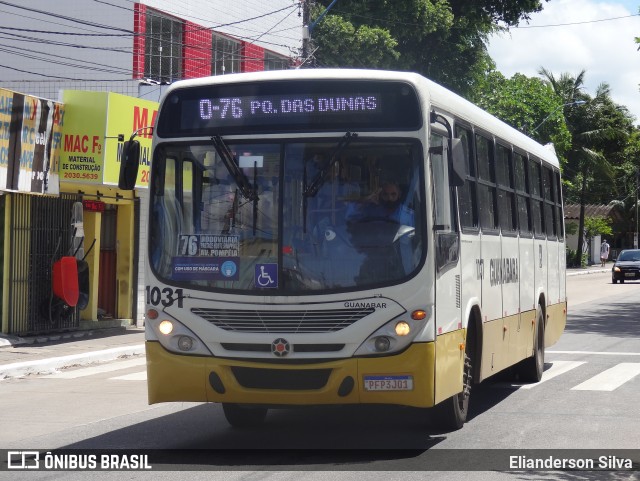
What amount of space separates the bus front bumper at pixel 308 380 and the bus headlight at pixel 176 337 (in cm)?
6

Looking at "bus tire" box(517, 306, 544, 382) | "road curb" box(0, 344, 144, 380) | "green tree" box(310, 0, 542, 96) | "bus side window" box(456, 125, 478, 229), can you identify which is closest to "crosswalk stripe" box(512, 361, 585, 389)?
"bus tire" box(517, 306, 544, 382)

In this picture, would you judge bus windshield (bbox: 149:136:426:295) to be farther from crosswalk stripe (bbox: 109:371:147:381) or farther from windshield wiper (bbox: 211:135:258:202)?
crosswalk stripe (bbox: 109:371:147:381)

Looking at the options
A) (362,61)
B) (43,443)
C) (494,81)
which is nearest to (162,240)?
(43,443)

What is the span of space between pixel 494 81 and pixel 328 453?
51.6 meters

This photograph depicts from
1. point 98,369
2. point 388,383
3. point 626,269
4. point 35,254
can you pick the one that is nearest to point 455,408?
point 388,383

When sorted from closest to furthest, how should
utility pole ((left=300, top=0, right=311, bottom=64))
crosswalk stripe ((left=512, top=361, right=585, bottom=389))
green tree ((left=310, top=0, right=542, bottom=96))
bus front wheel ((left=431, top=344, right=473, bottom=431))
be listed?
1. bus front wheel ((left=431, top=344, right=473, bottom=431))
2. crosswalk stripe ((left=512, top=361, right=585, bottom=389))
3. utility pole ((left=300, top=0, right=311, bottom=64))
4. green tree ((left=310, top=0, right=542, bottom=96))

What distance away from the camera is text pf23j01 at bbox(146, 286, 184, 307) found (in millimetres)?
9078

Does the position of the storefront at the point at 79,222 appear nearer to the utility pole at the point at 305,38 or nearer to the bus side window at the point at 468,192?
the utility pole at the point at 305,38

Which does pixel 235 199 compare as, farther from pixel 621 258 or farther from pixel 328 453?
pixel 621 258

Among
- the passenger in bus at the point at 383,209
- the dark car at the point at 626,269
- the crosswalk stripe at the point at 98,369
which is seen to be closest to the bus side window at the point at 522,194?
the passenger in bus at the point at 383,209

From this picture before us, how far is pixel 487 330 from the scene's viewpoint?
1114cm

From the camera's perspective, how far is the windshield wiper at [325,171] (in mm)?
8883

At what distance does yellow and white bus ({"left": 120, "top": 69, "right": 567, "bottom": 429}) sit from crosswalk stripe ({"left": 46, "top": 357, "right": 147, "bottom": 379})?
7.10m

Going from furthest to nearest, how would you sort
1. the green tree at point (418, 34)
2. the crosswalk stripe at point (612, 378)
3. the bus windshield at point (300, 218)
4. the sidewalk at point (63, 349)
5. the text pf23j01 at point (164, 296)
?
the green tree at point (418, 34) → the sidewalk at point (63, 349) → the crosswalk stripe at point (612, 378) → the text pf23j01 at point (164, 296) → the bus windshield at point (300, 218)
